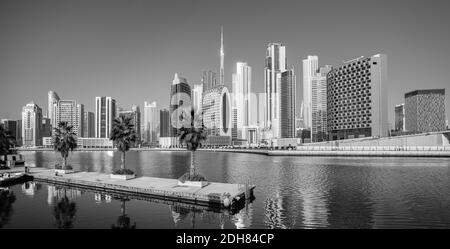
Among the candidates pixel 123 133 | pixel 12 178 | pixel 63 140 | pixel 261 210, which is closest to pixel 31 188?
pixel 12 178

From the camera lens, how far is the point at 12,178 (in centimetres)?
6219

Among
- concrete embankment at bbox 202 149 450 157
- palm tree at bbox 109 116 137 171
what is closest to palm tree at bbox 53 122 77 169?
palm tree at bbox 109 116 137 171

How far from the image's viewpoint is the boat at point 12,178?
197 feet

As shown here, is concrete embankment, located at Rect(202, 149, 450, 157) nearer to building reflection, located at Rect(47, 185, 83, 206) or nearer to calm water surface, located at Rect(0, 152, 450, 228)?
calm water surface, located at Rect(0, 152, 450, 228)

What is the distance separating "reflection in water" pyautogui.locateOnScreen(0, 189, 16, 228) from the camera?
34281mm

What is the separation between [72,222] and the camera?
1299 inches

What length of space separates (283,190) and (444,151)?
140131 millimetres

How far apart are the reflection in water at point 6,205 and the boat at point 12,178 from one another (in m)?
7.08

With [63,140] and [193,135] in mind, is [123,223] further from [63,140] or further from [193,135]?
[63,140]
